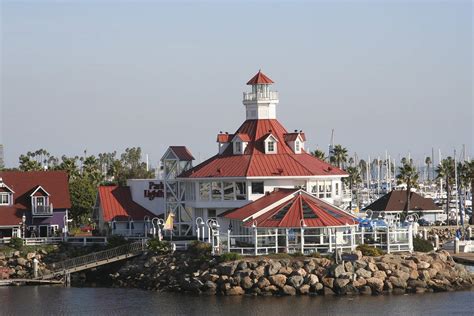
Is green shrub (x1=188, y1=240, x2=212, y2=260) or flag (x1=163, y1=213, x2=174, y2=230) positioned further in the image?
flag (x1=163, y1=213, x2=174, y2=230)

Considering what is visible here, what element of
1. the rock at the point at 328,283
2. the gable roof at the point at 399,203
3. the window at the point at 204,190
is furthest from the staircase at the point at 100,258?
the gable roof at the point at 399,203

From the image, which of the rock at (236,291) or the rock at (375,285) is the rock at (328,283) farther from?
the rock at (236,291)

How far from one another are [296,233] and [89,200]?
37.5 meters

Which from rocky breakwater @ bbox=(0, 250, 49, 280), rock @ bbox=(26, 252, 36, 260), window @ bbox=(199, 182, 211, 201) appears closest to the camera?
rocky breakwater @ bbox=(0, 250, 49, 280)

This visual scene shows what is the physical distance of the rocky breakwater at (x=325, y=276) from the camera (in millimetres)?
59969

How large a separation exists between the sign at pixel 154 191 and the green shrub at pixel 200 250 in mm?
14012

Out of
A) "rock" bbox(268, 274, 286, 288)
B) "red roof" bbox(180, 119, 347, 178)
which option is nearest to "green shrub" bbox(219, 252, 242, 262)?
"rock" bbox(268, 274, 286, 288)

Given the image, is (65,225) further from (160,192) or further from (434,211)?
(434,211)

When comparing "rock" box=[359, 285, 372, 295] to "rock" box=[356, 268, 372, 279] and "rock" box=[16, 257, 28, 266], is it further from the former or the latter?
"rock" box=[16, 257, 28, 266]

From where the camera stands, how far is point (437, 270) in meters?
62.5

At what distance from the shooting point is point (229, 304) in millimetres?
58062

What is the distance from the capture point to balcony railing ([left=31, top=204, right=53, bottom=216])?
8103cm

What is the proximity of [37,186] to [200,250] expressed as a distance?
20.1m

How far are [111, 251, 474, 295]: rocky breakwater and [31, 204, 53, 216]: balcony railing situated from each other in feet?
64.3
